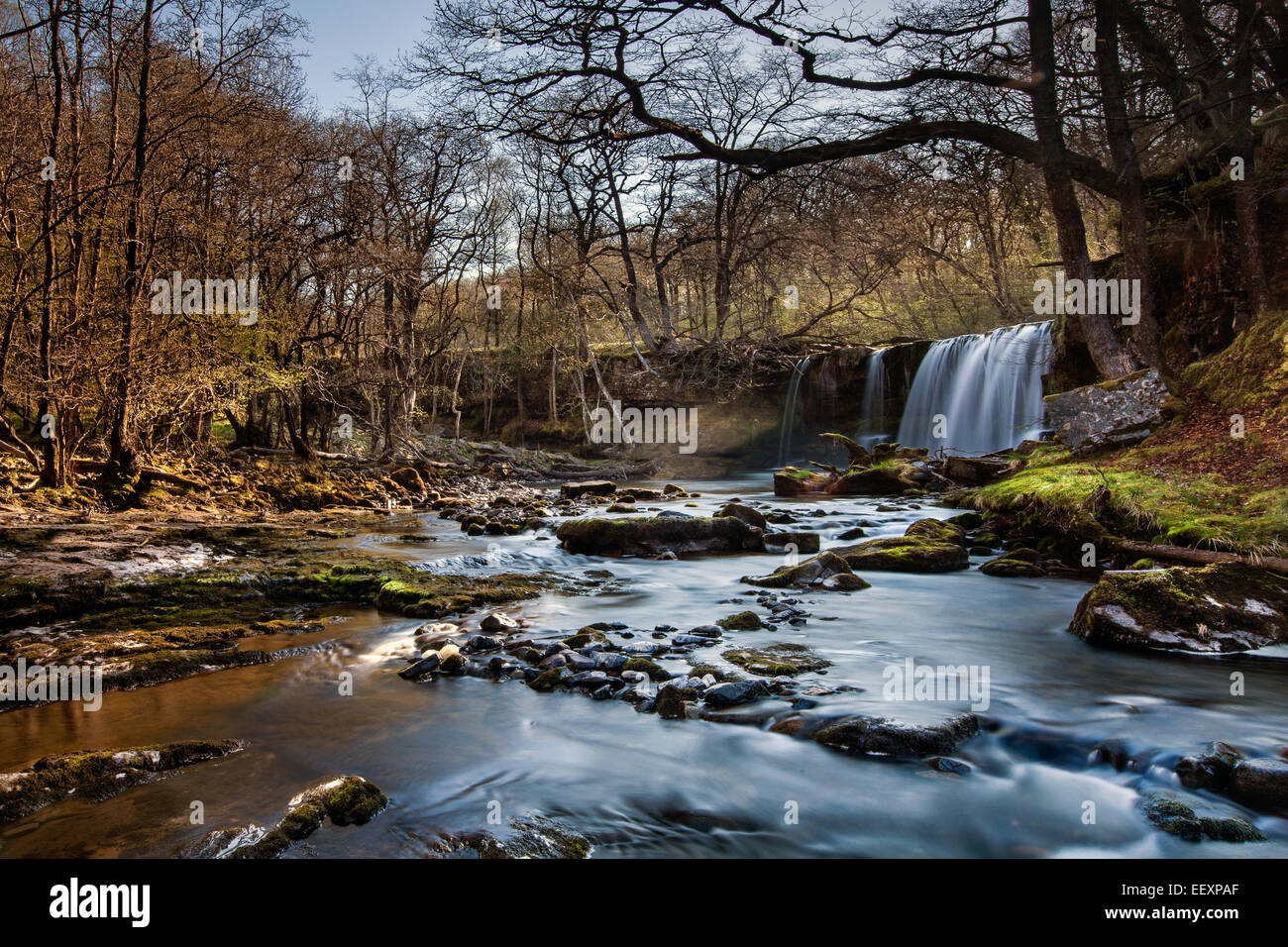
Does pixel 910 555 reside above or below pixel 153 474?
below

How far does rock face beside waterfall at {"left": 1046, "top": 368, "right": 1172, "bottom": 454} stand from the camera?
9.91m

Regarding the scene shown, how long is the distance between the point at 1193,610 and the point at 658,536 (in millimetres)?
6179

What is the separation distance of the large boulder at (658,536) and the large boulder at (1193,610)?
5.17m

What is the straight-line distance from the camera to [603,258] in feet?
88.6

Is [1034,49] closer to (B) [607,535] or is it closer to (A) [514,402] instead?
(B) [607,535]

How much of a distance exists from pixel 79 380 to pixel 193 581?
492cm

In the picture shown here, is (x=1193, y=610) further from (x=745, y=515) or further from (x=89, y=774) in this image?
(x=89, y=774)

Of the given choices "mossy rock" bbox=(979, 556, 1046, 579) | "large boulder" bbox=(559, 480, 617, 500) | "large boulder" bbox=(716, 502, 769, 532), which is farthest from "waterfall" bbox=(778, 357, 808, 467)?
"mossy rock" bbox=(979, 556, 1046, 579)

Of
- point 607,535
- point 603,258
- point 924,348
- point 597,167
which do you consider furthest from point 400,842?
point 603,258

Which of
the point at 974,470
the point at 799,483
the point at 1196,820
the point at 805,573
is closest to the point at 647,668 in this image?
the point at 1196,820

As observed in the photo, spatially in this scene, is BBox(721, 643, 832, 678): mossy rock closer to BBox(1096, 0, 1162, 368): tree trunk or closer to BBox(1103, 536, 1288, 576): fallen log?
BBox(1103, 536, 1288, 576): fallen log

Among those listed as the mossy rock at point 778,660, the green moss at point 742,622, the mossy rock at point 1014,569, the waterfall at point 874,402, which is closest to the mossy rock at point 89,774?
the mossy rock at point 778,660

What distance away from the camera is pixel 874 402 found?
24.7 m

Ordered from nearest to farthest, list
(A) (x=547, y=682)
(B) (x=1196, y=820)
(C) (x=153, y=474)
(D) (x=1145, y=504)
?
(B) (x=1196, y=820) < (A) (x=547, y=682) < (D) (x=1145, y=504) < (C) (x=153, y=474)
